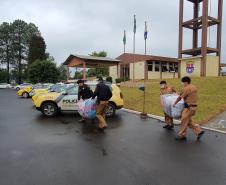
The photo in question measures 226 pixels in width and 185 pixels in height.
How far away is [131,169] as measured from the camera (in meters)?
4.72

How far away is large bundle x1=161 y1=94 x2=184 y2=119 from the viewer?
7.39 meters

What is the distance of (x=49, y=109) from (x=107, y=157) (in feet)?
21.5

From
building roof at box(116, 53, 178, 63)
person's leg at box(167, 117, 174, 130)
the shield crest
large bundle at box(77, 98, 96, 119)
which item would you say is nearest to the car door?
large bundle at box(77, 98, 96, 119)

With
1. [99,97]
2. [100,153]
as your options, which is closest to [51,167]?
[100,153]

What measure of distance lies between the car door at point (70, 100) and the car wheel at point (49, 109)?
31cm

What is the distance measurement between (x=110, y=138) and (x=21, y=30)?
73.2 metres

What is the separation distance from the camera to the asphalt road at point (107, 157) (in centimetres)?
429

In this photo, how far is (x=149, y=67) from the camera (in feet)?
121

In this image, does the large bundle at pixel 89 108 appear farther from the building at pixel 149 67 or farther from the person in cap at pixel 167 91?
the building at pixel 149 67

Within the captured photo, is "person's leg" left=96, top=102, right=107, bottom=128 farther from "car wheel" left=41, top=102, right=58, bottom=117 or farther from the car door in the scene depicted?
"car wheel" left=41, top=102, right=58, bottom=117

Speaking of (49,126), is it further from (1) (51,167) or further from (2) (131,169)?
(2) (131,169)

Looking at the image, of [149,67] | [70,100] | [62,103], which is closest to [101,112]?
[70,100]

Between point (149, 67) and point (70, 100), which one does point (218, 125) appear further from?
point (149, 67)

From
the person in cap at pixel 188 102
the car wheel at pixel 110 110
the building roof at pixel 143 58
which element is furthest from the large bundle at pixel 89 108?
the building roof at pixel 143 58
